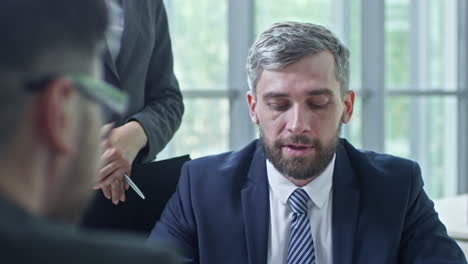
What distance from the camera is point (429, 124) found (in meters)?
7.81

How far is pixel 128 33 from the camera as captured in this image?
6.00ft

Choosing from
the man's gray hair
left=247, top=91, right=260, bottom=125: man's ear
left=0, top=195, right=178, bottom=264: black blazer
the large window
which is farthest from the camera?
the large window

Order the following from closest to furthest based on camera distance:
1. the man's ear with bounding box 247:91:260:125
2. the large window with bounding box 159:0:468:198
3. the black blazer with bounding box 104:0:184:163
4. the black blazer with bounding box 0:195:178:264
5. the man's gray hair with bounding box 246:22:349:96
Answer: the black blazer with bounding box 0:195:178:264, the black blazer with bounding box 104:0:184:163, the man's gray hair with bounding box 246:22:349:96, the man's ear with bounding box 247:91:260:125, the large window with bounding box 159:0:468:198

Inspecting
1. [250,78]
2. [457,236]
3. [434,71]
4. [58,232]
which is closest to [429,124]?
[434,71]

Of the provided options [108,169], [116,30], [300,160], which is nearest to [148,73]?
[116,30]

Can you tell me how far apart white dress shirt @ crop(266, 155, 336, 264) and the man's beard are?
0.11 feet

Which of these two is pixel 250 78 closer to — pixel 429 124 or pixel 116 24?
pixel 116 24

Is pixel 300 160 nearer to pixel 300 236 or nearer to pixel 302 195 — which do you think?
pixel 302 195

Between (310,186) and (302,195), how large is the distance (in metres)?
0.04

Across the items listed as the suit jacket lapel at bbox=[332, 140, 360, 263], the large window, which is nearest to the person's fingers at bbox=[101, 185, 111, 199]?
the suit jacket lapel at bbox=[332, 140, 360, 263]

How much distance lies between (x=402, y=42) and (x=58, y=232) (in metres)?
7.07

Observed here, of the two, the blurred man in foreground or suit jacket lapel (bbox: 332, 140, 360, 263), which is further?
suit jacket lapel (bbox: 332, 140, 360, 263)

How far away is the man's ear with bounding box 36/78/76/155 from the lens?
2.10 feet

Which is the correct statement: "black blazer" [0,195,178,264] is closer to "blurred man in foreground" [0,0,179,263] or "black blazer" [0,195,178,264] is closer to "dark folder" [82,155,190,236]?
"blurred man in foreground" [0,0,179,263]
